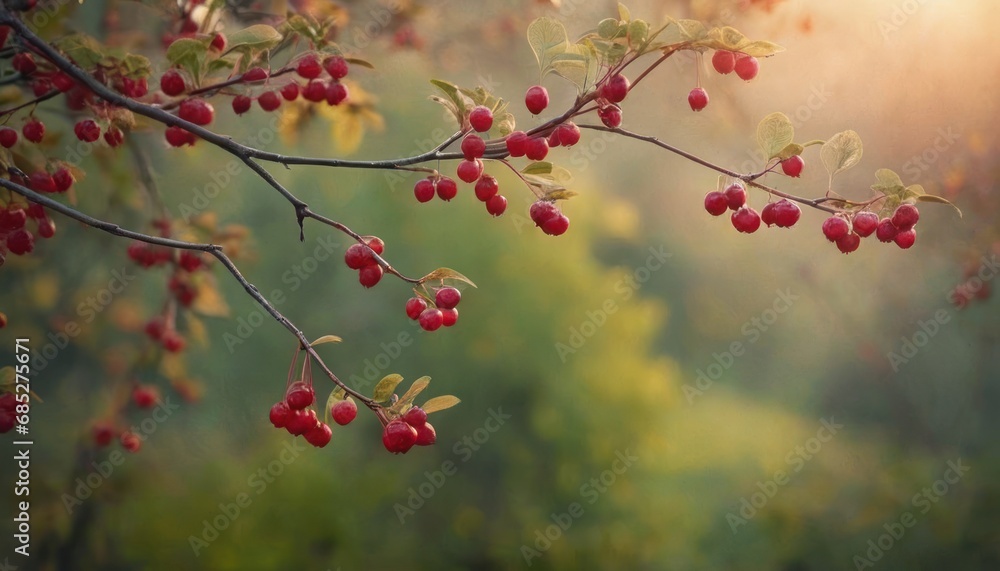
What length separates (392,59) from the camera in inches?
113

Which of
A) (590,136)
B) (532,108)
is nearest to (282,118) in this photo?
(532,108)

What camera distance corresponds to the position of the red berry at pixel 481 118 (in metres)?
0.71

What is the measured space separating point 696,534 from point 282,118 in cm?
211

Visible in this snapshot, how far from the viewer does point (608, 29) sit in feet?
2.19

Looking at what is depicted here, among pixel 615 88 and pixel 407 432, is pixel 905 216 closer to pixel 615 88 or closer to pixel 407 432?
pixel 615 88

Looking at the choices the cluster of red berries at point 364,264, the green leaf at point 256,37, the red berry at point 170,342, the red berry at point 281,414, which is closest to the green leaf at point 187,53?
the green leaf at point 256,37

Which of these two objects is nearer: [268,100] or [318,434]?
[318,434]

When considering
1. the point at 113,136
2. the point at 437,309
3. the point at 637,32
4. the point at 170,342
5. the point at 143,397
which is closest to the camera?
the point at 637,32

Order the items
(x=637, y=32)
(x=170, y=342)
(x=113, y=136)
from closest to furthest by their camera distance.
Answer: (x=637, y=32), (x=113, y=136), (x=170, y=342)

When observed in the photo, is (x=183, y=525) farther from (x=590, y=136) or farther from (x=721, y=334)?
(x=721, y=334)

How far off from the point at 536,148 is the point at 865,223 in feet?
1.01

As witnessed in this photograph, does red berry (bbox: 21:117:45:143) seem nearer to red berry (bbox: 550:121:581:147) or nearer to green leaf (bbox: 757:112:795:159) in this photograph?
red berry (bbox: 550:121:581:147)

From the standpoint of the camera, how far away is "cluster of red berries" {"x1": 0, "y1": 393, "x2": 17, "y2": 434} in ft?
2.72

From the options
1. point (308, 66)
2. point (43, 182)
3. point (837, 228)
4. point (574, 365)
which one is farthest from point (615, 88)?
point (574, 365)
